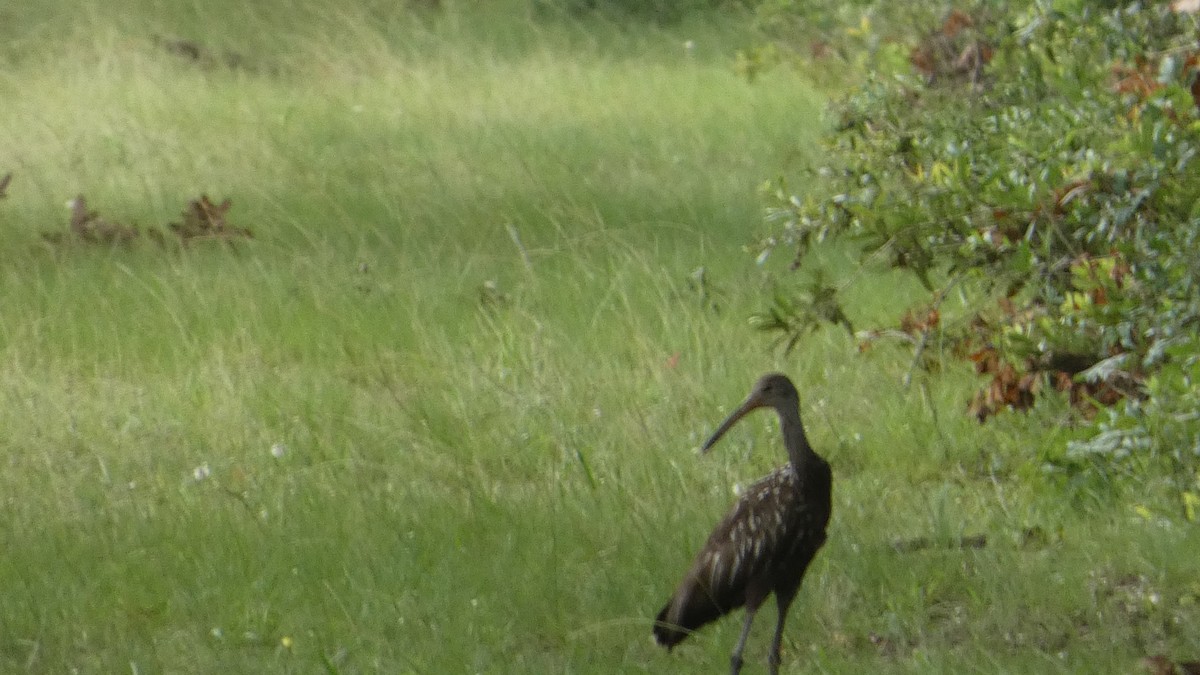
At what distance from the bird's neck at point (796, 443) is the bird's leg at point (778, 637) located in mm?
326

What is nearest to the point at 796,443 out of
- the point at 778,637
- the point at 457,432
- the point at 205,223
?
the point at 778,637

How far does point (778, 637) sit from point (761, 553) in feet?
0.71

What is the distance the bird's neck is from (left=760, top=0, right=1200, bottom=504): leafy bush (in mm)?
789

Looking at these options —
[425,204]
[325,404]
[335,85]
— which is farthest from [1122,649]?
[335,85]

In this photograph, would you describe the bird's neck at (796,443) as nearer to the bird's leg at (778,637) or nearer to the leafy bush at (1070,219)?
the bird's leg at (778,637)

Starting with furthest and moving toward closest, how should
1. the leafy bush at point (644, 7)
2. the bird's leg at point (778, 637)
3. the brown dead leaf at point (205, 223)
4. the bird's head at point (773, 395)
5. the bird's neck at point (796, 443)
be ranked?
1. the leafy bush at point (644, 7)
2. the brown dead leaf at point (205, 223)
3. the bird's head at point (773, 395)
4. the bird's neck at point (796, 443)
5. the bird's leg at point (778, 637)

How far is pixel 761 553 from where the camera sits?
4836mm

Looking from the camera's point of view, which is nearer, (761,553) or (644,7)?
(761,553)

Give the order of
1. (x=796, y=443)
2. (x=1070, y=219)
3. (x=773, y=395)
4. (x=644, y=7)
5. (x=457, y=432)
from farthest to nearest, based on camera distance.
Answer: (x=644, y=7) < (x=457, y=432) < (x=1070, y=219) < (x=773, y=395) < (x=796, y=443)

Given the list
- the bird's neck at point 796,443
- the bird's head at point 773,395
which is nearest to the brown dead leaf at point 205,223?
the bird's head at point 773,395

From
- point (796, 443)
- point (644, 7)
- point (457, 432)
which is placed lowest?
point (457, 432)

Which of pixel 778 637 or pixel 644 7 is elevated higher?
pixel 644 7

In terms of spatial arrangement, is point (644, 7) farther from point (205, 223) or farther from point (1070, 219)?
point (1070, 219)

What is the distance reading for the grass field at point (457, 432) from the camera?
527 centimetres
